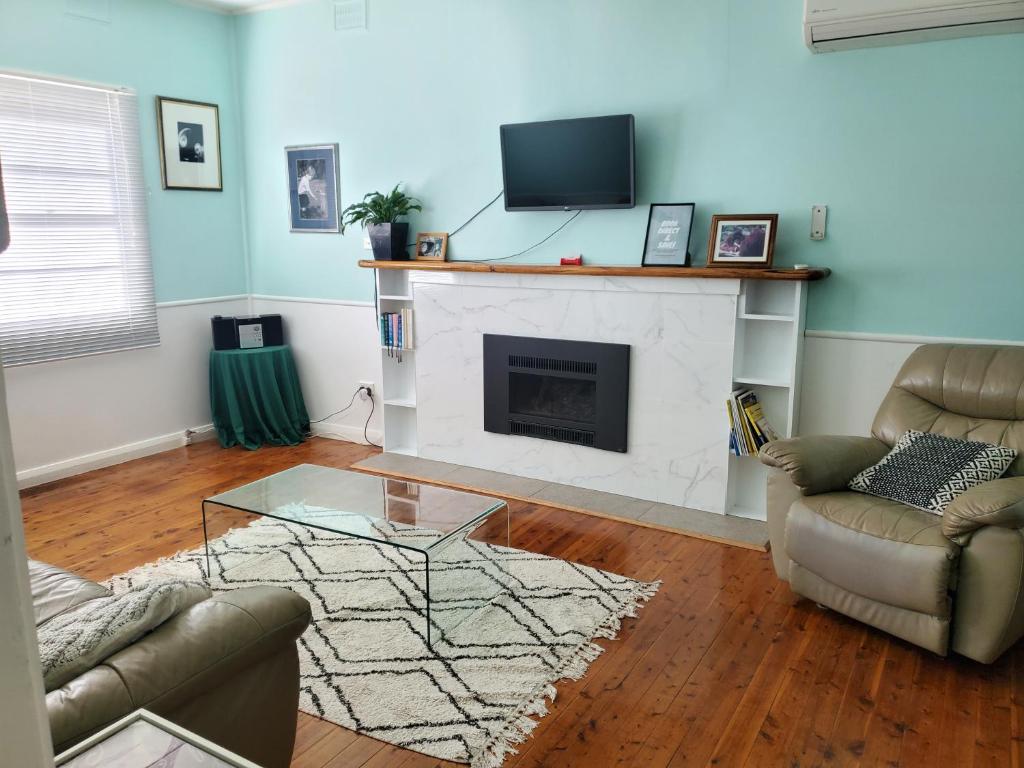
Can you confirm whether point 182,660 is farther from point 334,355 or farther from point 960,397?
point 334,355

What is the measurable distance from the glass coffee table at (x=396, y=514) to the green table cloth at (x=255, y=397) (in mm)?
1755

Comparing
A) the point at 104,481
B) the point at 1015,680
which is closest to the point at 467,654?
the point at 1015,680

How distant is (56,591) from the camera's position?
7.25ft

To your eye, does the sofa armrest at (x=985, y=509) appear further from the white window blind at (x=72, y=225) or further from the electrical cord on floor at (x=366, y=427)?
the white window blind at (x=72, y=225)

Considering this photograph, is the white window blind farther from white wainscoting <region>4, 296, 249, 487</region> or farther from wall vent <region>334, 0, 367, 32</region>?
wall vent <region>334, 0, 367, 32</region>

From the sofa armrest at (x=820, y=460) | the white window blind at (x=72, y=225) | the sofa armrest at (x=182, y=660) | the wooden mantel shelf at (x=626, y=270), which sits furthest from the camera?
the white window blind at (x=72, y=225)

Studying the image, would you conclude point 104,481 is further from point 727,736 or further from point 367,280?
point 727,736

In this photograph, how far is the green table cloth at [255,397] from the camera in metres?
5.12

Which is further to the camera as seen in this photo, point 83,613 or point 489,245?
point 489,245

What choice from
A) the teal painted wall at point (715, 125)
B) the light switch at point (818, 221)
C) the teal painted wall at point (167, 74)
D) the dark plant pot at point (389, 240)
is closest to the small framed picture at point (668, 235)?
the teal painted wall at point (715, 125)

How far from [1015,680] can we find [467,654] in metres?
1.76

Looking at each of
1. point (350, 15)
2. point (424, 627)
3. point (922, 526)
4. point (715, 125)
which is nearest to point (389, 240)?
point (350, 15)

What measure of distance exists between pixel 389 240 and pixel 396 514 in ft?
6.82

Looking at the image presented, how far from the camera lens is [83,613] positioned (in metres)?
1.67
